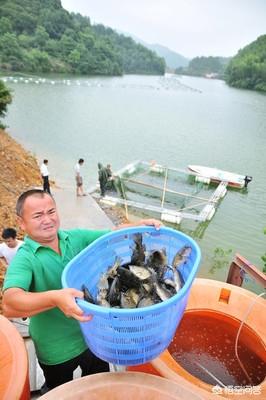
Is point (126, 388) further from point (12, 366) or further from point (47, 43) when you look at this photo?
point (47, 43)

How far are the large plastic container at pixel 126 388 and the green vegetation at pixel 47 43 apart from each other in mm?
58657

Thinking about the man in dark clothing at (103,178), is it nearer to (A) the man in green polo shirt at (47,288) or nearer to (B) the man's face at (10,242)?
(B) the man's face at (10,242)

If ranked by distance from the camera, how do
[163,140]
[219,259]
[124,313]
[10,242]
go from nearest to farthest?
[124,313], [10,242], [219,259], [163,140]

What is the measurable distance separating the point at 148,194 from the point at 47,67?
56758 millimetres

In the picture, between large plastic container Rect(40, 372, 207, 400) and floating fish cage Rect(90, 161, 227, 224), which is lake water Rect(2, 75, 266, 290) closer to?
floating fish cage Rect(90, 161, 227, 224)

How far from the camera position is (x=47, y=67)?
6066cm

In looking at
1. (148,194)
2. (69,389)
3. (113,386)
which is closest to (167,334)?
(113,386)

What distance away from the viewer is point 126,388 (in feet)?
5.82

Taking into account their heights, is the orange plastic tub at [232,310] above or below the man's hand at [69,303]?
below

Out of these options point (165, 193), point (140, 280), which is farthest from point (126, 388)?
point (165, 193)

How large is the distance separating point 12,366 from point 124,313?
3.37ft

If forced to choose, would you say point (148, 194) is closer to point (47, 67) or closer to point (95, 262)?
point (95, 262)

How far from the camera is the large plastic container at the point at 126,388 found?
171 centimetres

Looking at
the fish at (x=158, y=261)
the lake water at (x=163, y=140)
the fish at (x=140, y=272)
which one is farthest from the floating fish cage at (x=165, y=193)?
the fish at (x=140, y=272)
